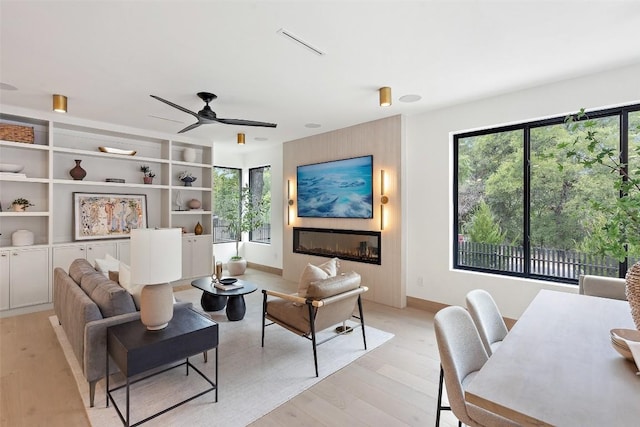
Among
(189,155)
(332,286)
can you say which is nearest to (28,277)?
(189,155)

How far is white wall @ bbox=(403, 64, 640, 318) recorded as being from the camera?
10.9 feet

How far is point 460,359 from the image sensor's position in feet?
5.24

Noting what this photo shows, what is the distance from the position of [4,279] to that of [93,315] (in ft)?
10.0

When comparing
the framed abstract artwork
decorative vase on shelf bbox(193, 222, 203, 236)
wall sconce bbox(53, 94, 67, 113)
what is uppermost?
wall sconce bbox(53, 94, 67, 113)

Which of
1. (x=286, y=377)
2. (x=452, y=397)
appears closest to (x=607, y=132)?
(x=452, y=397)

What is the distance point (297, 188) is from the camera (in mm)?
5926

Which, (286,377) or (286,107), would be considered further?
(286,107)

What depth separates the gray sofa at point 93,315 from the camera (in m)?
2.21

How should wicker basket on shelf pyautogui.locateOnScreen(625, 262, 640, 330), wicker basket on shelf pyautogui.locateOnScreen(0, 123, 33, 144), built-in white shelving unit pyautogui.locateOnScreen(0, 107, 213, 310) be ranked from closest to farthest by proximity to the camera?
wicker basket on shelf pyautogui.locateOnScreen(625, 262, 640, 330), wicker basket on shelf pyautogui.locateOnScreen(0, 123, 33, 144), built-in white shelving unit pyautogui.locateOnScreen(0, 107, 213, 310)

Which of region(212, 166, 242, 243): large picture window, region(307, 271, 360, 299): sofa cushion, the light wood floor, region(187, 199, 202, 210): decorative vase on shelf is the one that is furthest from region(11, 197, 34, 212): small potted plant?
region(307, 271, 360, 299): sofa cushion

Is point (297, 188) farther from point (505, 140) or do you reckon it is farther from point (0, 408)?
point (0, 408)

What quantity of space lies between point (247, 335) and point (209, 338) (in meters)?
1.24

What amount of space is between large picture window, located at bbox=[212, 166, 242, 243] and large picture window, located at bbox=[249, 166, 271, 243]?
0.37m

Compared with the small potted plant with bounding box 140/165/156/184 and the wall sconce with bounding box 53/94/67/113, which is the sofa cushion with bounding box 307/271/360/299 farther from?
the small potted plant with bounding box 140/165/156/184
